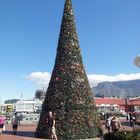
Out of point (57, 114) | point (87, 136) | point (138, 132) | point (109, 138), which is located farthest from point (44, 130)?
point (138, 132)

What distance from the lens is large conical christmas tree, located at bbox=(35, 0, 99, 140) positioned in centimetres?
1684

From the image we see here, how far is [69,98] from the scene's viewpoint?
17172mm

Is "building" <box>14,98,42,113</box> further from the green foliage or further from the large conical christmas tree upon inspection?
the green foliage

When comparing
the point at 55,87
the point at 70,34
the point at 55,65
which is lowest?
the point at 55,87

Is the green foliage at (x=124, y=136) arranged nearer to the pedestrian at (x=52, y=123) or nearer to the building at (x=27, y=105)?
the pedestrian at (x=52, y=123)

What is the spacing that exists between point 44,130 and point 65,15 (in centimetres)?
642

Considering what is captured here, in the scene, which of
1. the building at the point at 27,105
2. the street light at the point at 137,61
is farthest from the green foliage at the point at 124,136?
the building at the point at 27,105

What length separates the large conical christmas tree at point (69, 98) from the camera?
55.3ft

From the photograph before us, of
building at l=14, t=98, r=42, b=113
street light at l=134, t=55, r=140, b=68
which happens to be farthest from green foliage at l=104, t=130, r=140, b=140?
building at l=14, t=98, r=42, b=113

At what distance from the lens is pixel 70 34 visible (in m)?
18.5

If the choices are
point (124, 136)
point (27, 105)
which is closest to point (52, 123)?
point (124, 136)

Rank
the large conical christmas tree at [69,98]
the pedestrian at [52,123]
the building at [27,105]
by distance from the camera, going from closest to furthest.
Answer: the pedestrian at [52,123]
the large conical christmas tree at [69,98]
the building at [27,105]

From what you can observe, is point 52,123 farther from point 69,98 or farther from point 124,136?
point 124,136

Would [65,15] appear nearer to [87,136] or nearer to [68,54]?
[68,54]
